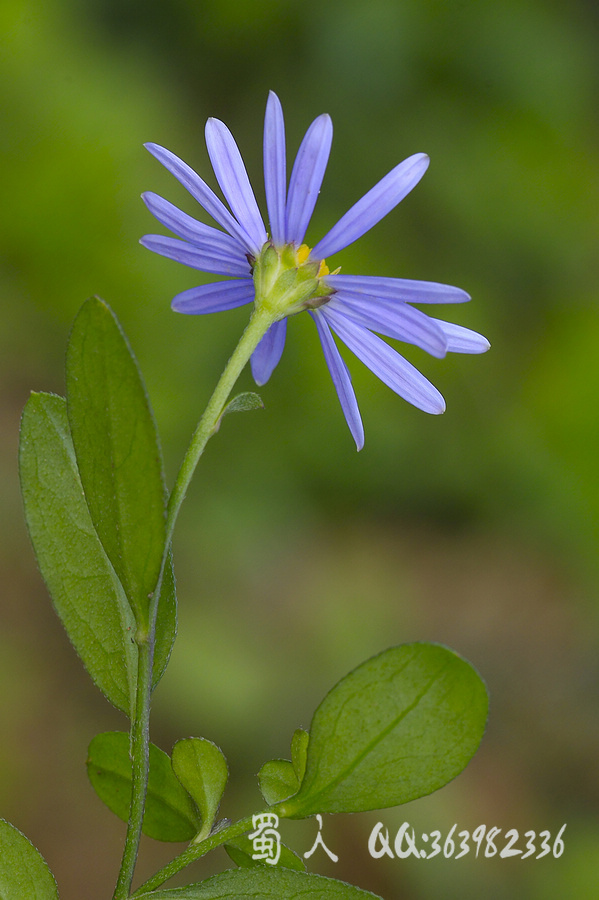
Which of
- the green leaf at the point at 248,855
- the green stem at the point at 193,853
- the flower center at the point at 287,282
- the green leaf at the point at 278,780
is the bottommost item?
the green leaf at the point at 248,855

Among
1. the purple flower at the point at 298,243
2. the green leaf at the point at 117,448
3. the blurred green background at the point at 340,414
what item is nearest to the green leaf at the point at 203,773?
the green leaf at the point at 117,448

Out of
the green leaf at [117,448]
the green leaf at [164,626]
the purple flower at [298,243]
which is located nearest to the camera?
the green leaf at [117,448]

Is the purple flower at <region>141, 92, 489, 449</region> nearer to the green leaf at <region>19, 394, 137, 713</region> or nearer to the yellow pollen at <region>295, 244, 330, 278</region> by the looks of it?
the yellow pollen at <region>295, 244, 330, 278</region>

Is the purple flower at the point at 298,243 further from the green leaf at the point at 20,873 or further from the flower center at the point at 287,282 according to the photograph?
the green leaf at the point at 20,873

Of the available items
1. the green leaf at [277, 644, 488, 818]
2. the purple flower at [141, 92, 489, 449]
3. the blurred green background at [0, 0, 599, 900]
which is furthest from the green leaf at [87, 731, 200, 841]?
the blurred green background at [0, 0, 599, 900]

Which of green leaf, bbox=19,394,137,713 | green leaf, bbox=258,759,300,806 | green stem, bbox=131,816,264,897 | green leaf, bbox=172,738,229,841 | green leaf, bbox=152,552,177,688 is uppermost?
green leaf, bbox=19,394,137,713
